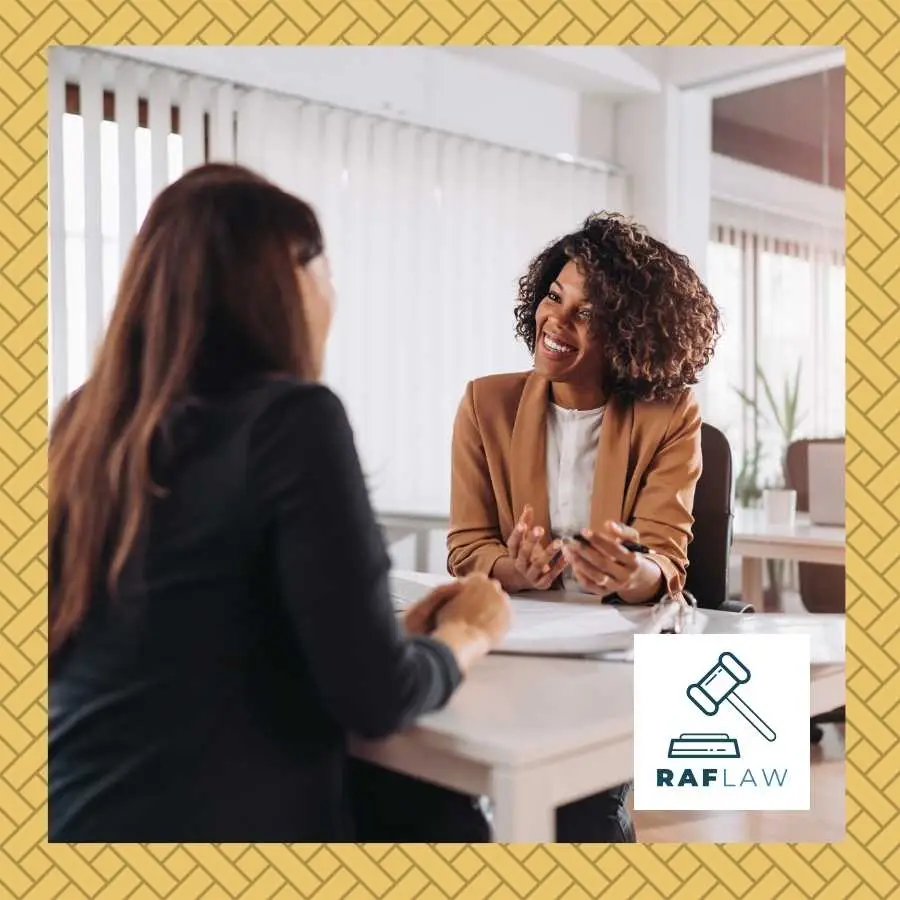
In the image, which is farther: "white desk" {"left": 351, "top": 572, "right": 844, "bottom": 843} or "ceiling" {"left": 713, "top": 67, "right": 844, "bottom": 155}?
"ceiling" {"left": 713, "top": 67, "right": 844, "bottom": 155}

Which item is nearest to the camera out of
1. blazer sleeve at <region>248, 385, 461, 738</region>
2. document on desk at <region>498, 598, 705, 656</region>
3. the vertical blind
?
blazer sleeve at <region>248, 385, 461, 738</region>

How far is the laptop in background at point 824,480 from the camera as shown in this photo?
5.68ft

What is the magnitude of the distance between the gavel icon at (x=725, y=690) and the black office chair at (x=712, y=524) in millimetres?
425

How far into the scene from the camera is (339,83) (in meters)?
1.41

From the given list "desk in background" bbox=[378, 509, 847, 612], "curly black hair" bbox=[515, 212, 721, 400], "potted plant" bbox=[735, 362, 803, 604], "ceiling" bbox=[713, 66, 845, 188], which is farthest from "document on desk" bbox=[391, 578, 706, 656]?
"ceiling" bbox=[713, 66, 845, 188]

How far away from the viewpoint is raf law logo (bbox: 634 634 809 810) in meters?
1.13

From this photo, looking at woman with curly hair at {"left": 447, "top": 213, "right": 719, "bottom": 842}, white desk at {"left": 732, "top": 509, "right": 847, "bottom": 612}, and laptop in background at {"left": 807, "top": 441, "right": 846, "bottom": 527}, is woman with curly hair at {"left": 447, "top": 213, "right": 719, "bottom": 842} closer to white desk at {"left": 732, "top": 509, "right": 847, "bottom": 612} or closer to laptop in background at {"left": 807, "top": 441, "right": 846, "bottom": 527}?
white desk at {"left": 732, "top": 509, "right": 847, "bottom": 612}

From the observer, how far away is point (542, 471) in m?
1.44

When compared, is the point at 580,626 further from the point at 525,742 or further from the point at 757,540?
the point at 757,540

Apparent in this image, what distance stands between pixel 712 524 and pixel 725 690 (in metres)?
0.51

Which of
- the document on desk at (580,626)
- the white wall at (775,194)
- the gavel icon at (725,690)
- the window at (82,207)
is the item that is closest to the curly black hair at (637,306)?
the white wall at (775,194)

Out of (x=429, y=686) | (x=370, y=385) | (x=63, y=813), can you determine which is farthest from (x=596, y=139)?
(x=63, y=813)

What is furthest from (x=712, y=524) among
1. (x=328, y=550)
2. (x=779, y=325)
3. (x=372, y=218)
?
(x=328, y=550)

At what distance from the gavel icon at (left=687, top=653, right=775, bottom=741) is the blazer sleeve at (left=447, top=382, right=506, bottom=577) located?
0.37 meters
